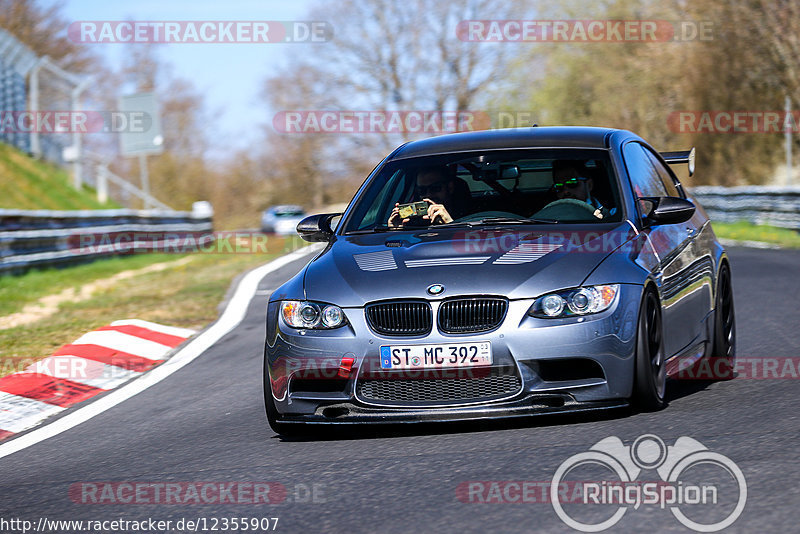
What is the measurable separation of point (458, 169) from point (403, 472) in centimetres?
268

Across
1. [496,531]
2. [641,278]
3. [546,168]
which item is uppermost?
[546,168]

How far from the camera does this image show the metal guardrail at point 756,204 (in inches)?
907

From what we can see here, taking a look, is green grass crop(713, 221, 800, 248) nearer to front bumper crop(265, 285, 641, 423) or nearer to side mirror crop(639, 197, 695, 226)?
side mirror crop(639, 197, 695, 226)

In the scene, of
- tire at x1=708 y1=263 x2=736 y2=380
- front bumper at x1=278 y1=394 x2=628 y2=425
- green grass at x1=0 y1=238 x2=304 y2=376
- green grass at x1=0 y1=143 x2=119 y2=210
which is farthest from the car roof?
green grass at x1=0 y1=143 x2=119 y2=210

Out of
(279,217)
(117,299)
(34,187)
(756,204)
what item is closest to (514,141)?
(117,299)

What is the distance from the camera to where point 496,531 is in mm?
4016

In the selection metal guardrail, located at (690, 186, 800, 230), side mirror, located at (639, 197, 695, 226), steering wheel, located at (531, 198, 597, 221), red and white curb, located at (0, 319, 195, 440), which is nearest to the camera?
side mirror, located at (639, 197, 695, 226)

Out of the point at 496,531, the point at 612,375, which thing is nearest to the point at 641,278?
the point at 612,375

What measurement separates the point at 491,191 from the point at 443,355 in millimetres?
1755

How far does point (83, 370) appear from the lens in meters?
9.20

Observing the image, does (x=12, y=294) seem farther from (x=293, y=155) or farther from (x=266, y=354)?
(x=293, y=155)

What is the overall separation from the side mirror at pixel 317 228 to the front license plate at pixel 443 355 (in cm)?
178

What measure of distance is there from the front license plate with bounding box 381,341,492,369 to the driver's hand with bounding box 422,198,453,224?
5.12 ft

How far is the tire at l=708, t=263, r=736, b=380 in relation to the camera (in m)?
7.36
